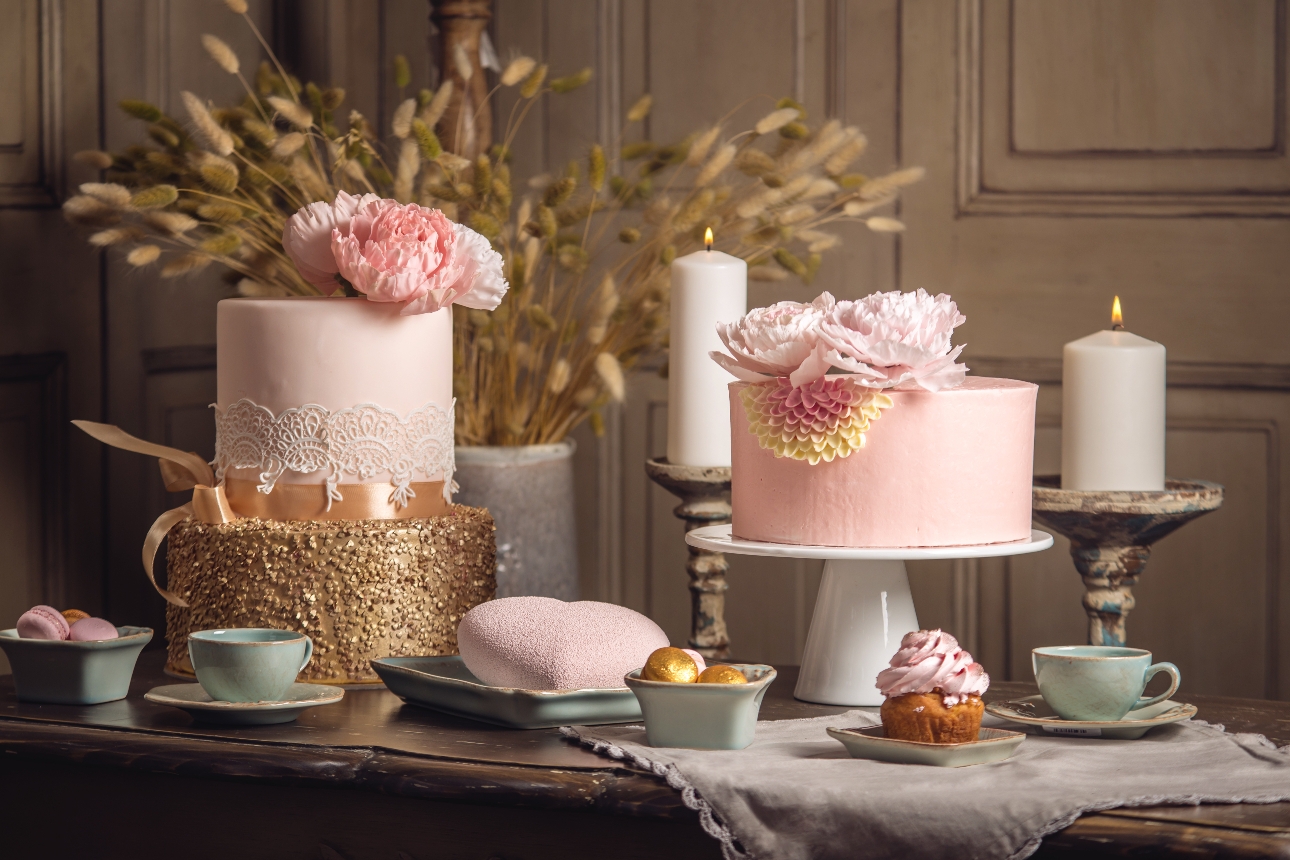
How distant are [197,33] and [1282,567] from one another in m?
1.44

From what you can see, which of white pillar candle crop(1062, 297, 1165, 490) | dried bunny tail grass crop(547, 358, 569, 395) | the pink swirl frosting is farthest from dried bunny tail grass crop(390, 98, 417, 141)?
the pink swirl frosting

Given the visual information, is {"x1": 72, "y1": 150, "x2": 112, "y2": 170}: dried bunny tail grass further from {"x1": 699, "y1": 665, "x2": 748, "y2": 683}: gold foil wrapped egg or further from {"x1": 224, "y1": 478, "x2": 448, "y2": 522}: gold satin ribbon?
{"x1": 699, "y1": 665, "x2": 748, "y2": 683}: gold foil wrapped egg

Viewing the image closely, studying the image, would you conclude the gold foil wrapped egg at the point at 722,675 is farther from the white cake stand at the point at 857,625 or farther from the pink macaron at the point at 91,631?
the pink macaron at the point at 91,631

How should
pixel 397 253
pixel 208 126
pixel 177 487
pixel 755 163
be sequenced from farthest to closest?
pixel 755 163
pixel 208 126
pixel 177 487
pixel 397 253

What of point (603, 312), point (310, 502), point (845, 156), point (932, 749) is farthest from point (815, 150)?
point (932, 749)

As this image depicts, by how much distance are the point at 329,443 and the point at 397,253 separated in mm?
163

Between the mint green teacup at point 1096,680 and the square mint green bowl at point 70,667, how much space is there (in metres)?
0.66

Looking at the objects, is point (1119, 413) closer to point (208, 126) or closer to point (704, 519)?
point (704, 519)

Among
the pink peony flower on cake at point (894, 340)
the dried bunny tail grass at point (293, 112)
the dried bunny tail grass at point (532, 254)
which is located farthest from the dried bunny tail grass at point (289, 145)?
the pink peony flower on cake at point (894, 340)

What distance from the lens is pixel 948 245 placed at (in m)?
1.87

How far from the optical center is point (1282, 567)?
5.81 feet

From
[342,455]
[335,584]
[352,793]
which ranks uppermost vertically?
[342,455]

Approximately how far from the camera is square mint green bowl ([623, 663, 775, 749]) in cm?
92

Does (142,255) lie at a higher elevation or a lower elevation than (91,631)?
higher
